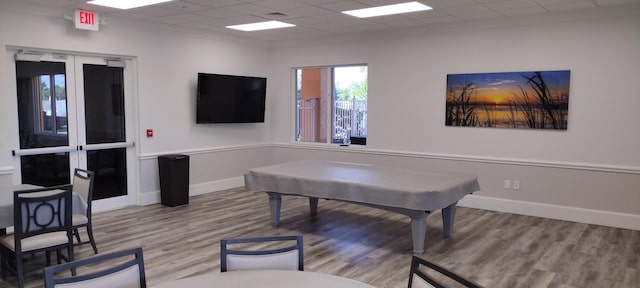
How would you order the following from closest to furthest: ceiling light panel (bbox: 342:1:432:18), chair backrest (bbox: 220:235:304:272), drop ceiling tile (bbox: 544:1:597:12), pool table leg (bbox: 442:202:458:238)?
1. chair backrest (bbox: 220:235:304:272)
2. pool table leg (bbox: 442:202:458:238)
3. drop ceiling tile (bbox: 544:1:597:12)
4. ceiling light panel (bbox: 342:1:432:18)

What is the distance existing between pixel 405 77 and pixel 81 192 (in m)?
4.62

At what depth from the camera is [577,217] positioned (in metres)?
5.60

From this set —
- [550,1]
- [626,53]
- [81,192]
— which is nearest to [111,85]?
[81,192]

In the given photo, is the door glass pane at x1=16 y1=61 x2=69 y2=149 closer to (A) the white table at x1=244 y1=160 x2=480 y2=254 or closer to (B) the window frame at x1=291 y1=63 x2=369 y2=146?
(A) the white table at x1=244 y1=160 x2=480 y2=254

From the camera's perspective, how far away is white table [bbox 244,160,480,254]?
4137mm

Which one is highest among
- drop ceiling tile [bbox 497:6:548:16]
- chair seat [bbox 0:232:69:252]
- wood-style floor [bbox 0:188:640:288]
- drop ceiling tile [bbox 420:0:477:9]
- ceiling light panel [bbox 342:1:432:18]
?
ceiling light panel [bbox 342:1:432:18]

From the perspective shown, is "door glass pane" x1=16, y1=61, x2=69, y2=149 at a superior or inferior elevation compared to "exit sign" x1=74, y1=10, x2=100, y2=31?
inferior

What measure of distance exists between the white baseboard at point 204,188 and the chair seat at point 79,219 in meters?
2.45

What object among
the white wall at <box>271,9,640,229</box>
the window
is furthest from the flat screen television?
the white wall at <box>271,9,640,229</box>

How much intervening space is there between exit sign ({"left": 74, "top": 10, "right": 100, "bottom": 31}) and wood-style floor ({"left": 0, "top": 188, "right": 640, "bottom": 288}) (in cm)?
237

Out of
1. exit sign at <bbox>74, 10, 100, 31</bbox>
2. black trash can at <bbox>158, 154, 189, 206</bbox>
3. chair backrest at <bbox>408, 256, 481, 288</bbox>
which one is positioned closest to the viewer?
chair backrest at <bbox>408, 256, 481, 288</bbox>

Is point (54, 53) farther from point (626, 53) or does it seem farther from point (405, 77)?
point (626, 53)

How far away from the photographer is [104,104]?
6023mm

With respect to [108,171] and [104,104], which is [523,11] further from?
[108,171]
